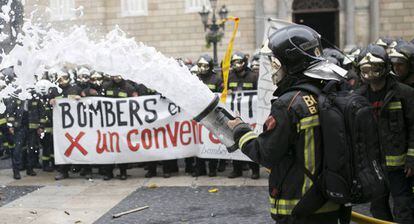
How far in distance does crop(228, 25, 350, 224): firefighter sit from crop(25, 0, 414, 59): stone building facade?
20508 millimetres

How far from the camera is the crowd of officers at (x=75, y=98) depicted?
955 centimetres

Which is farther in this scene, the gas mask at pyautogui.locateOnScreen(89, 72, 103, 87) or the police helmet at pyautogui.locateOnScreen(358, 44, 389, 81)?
the gas mask at pyautogui.locateOnScreen(89, 72, 103, 87)

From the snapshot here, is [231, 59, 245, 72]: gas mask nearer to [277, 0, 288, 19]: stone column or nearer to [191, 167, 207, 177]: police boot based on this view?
[191, 167, 207, 177]: police boot

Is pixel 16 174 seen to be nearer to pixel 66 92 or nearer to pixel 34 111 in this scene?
pixel 34 111

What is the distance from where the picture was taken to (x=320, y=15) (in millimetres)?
26703

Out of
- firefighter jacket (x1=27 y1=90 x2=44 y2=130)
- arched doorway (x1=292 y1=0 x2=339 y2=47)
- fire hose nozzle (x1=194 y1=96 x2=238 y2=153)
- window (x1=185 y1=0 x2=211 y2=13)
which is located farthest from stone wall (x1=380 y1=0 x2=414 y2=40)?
fire hose nozzle (x1=194 y1=96 x2=238 y2=153)

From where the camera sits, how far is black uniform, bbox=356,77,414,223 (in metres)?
5.39

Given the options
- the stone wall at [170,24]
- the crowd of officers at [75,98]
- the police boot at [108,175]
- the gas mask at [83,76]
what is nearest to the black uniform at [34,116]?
the crowd of officers at [75,98]

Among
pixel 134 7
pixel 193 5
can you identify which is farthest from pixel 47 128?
pixel 134 7

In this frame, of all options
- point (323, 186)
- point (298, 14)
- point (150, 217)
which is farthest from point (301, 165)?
point (298, 14)

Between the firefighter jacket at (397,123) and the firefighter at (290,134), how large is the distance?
7.19 ft

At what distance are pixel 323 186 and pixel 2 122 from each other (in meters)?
8.18

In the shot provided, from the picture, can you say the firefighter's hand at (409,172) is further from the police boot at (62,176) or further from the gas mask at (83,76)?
the gas mask at (83,76)

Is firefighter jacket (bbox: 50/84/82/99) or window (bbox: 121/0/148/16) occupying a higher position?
window (bbox: 121/0/148/16)
